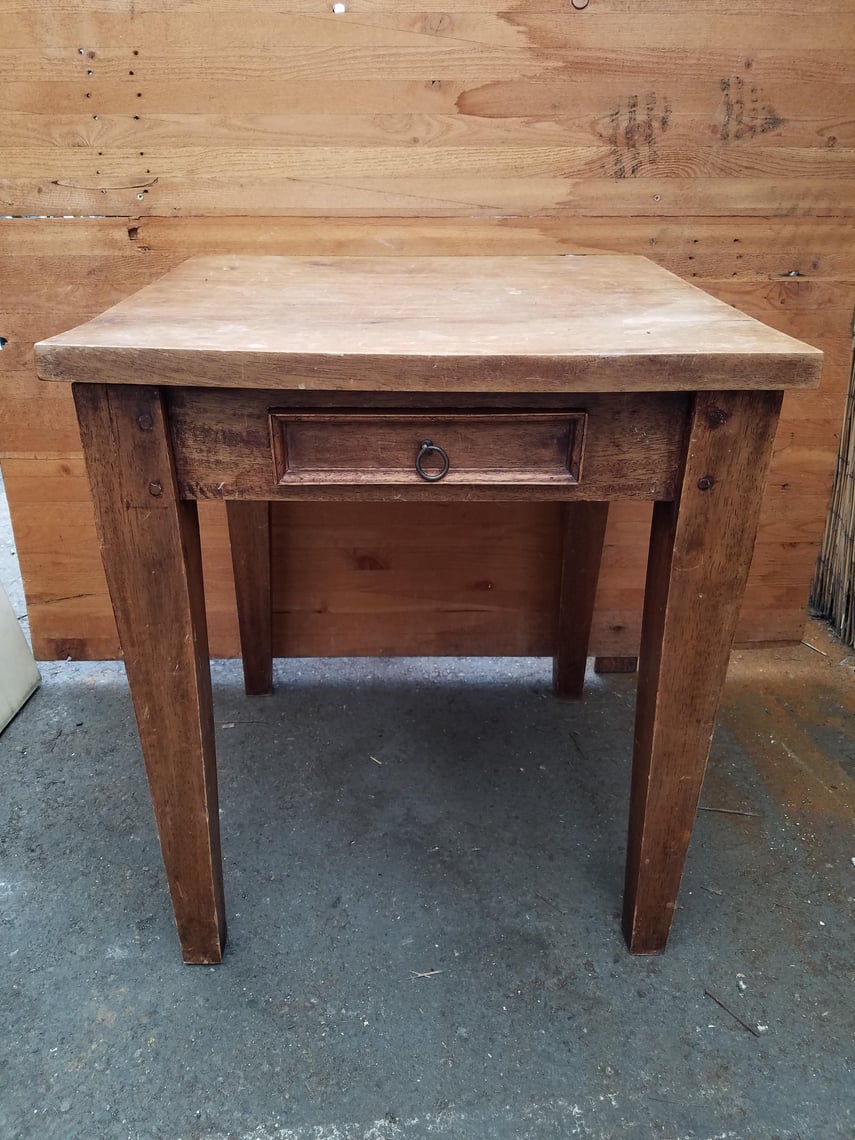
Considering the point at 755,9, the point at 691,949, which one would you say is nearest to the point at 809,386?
the point at 691,949

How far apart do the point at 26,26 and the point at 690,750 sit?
4.43 ft

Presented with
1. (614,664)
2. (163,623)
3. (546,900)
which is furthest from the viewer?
(614,664)

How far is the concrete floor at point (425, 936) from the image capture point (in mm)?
820

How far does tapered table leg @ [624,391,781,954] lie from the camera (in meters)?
0.73

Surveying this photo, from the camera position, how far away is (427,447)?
73 cm

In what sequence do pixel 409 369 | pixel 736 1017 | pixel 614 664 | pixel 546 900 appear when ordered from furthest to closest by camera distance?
1. pixel 614 664
2. pixel 546 900
3. pixel 736 1017
4. pixel 409 369

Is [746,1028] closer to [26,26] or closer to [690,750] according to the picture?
[690,750]

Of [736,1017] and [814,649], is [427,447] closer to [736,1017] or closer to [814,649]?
[736,1017]

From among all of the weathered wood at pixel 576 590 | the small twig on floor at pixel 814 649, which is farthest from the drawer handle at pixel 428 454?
the small twig on floor at pixel 814 649

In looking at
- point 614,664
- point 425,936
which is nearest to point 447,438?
point 425,936

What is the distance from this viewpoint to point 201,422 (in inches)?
28.6

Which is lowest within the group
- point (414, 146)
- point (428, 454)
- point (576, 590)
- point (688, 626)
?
point (576, 590)

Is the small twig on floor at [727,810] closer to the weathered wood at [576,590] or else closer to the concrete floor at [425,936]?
the concrete floor at [425,936]

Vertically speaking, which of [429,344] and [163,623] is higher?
[429,344]
